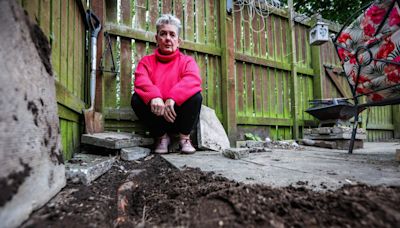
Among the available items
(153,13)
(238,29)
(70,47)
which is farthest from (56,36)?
(238,29)

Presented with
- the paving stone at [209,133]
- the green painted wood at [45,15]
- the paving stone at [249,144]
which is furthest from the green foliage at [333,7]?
the green painted wood at [45,15]

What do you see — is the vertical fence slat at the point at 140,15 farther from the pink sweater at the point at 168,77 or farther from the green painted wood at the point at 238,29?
the green painted wood at the point at 238,29

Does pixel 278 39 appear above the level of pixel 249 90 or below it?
above

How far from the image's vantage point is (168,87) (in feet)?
8.12

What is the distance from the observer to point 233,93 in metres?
3.31

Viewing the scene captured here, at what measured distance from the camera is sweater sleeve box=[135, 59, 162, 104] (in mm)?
2230

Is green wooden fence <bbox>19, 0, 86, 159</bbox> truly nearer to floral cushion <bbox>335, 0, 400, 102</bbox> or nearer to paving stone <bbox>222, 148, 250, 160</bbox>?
paving stone <bbox>222, 148, 250, 160</bbox>

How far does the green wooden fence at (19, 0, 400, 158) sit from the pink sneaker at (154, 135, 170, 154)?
47 cm

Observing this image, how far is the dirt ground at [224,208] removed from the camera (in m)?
0.62

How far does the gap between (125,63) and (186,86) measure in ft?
2.96

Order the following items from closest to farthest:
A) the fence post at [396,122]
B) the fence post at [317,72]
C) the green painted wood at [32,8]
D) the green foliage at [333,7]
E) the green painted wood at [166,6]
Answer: the green painted wood at [32,8], the green painted wood at [166,6], the fence post at [317,72], the fence post at [396,122], the green foliage at [333,7]

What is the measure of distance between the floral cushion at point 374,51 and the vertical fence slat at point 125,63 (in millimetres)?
2065

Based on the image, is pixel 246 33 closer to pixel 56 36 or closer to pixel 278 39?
pixel 278 39

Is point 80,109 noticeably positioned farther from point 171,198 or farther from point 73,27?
point 171,198
